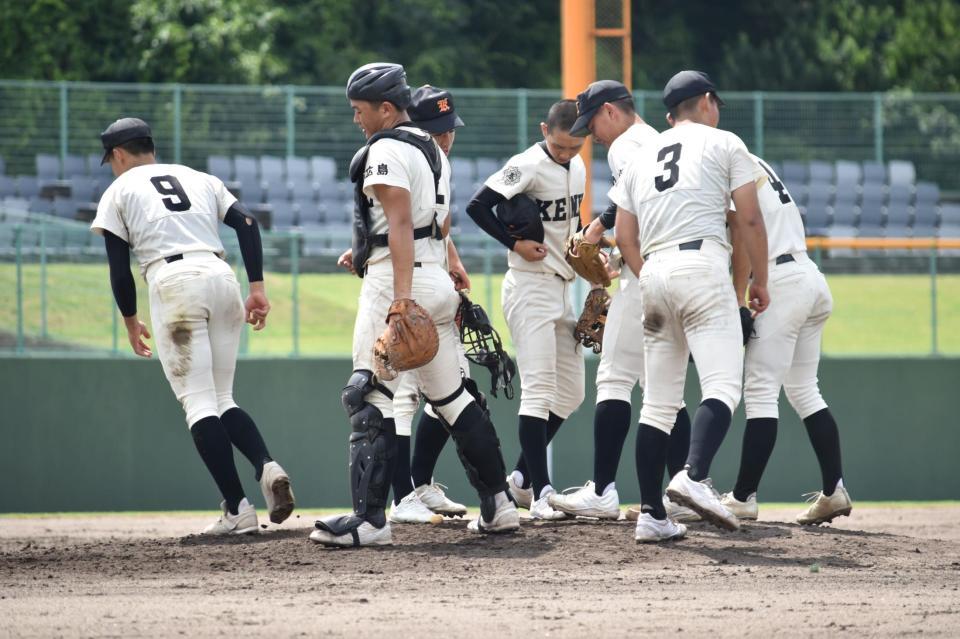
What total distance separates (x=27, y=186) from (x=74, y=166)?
0.67 meters

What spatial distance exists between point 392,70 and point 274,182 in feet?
45.4

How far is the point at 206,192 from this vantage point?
746cm

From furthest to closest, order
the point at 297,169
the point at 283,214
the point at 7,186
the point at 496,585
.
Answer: the point at 297,169, the point at 283,214, the point at 7,186, the point at 496,585

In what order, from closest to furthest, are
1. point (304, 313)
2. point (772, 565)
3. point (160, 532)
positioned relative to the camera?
point (772, 565)
point (160, 532)
point (304, 313)

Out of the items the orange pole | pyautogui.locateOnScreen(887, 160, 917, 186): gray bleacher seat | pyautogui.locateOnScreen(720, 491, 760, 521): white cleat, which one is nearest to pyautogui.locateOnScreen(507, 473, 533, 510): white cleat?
pyautogui.locateOnScreen(720, 491, 760, 521): white cleat

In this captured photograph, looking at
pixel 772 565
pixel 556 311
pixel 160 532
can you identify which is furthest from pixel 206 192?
pixel 772 565

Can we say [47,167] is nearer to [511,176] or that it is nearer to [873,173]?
[873,173]

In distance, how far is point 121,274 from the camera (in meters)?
7.23

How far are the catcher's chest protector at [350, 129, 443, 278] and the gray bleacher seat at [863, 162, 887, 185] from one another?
55.2 feet

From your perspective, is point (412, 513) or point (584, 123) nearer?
point (584, 123)

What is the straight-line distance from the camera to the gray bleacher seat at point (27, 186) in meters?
19.3

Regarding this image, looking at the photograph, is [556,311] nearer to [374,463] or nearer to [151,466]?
[374,463]

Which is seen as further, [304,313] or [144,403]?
[304,313]

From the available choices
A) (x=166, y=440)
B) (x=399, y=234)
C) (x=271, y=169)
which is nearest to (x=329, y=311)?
(x=166, y=440)
